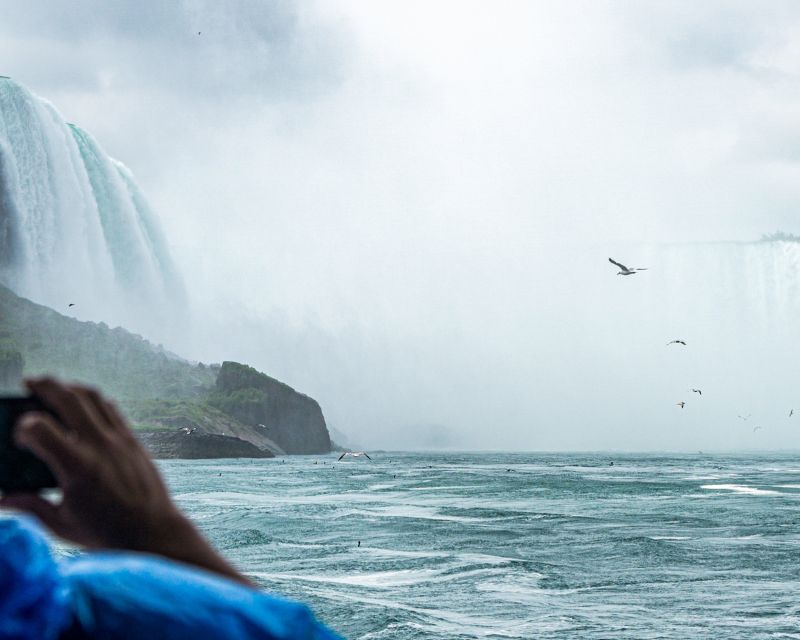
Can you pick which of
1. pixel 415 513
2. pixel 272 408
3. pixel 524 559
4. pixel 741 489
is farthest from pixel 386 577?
pixel 272 408

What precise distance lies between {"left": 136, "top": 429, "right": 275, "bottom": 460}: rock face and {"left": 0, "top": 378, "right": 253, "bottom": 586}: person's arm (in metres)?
103

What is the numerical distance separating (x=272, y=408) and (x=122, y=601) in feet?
459

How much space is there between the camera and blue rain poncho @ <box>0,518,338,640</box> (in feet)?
2.47

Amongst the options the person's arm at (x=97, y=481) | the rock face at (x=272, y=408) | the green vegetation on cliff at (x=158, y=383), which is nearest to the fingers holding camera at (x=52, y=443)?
the person's arm at (x=97, y=481)

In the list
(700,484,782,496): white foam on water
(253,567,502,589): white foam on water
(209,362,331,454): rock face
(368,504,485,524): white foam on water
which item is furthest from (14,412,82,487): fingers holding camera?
(209,362,331,454): rock face

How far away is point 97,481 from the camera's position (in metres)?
0.86

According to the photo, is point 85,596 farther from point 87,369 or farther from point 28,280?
point 87,369

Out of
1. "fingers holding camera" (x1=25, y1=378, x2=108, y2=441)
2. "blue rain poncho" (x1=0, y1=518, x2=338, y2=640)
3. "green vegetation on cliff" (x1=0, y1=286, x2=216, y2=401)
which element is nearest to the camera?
"blue rain poncho" (x1=0, y1=518, x2=338, y2=640)

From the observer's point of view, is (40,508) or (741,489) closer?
(40,508)

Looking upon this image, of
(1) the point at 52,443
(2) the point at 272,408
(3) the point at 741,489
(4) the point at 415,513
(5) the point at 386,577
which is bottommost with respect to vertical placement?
(5) the point at 386,577

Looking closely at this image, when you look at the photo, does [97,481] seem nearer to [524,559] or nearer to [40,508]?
[40,508]

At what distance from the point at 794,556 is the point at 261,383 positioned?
116m

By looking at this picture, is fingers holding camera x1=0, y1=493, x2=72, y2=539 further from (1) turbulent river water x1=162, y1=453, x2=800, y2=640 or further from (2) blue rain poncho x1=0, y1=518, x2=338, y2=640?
(1) turbulent river water x1=162, y1=453, x2=800, y2=640

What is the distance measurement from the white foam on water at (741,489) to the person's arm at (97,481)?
5454cm
